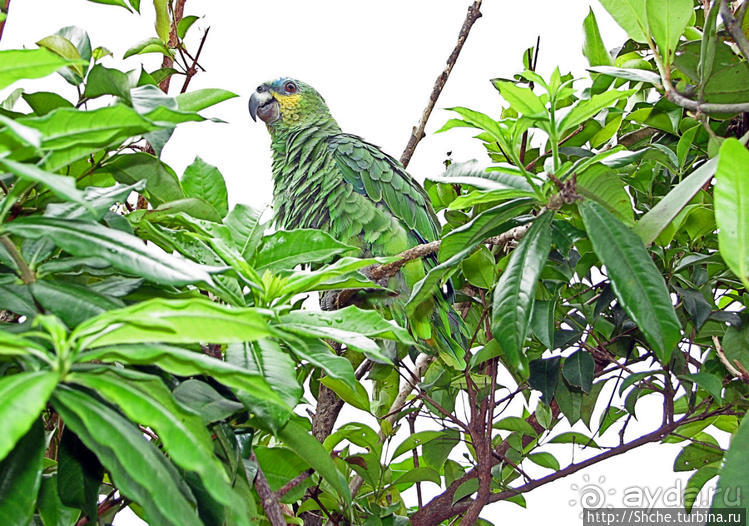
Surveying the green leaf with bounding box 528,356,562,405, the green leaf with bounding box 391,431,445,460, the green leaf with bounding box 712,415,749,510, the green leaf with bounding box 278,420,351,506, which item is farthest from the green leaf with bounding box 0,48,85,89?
the green leaf with bounding box 391,431,445,460

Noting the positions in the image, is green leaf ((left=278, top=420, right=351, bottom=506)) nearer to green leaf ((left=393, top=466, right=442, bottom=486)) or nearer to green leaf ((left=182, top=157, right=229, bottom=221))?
green leaf ((left=182, top=157, right=229, bottom=221))

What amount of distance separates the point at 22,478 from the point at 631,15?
64 centimetres

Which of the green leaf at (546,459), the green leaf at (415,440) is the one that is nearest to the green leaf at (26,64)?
the green leaf at (415,440)

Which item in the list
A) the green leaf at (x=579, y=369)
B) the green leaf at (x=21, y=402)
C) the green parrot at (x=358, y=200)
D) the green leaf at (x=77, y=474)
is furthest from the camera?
the green parrot at (x=358, y=200)

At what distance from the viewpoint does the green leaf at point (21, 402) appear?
27 cm

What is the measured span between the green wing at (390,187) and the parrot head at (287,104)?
302 millimetres

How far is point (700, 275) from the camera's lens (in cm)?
93

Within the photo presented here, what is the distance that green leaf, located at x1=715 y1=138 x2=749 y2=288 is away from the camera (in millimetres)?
397

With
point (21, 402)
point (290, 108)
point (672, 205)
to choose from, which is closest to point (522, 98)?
point (672, 205)

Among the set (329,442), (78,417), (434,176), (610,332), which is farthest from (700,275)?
(78,417)

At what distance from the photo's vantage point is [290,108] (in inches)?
74.1

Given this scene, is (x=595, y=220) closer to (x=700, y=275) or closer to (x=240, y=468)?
(x=240, y=468)

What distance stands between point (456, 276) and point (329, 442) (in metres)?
0.33

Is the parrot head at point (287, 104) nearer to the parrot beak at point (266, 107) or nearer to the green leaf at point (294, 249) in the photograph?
the parrot beak at point (266, 107)
